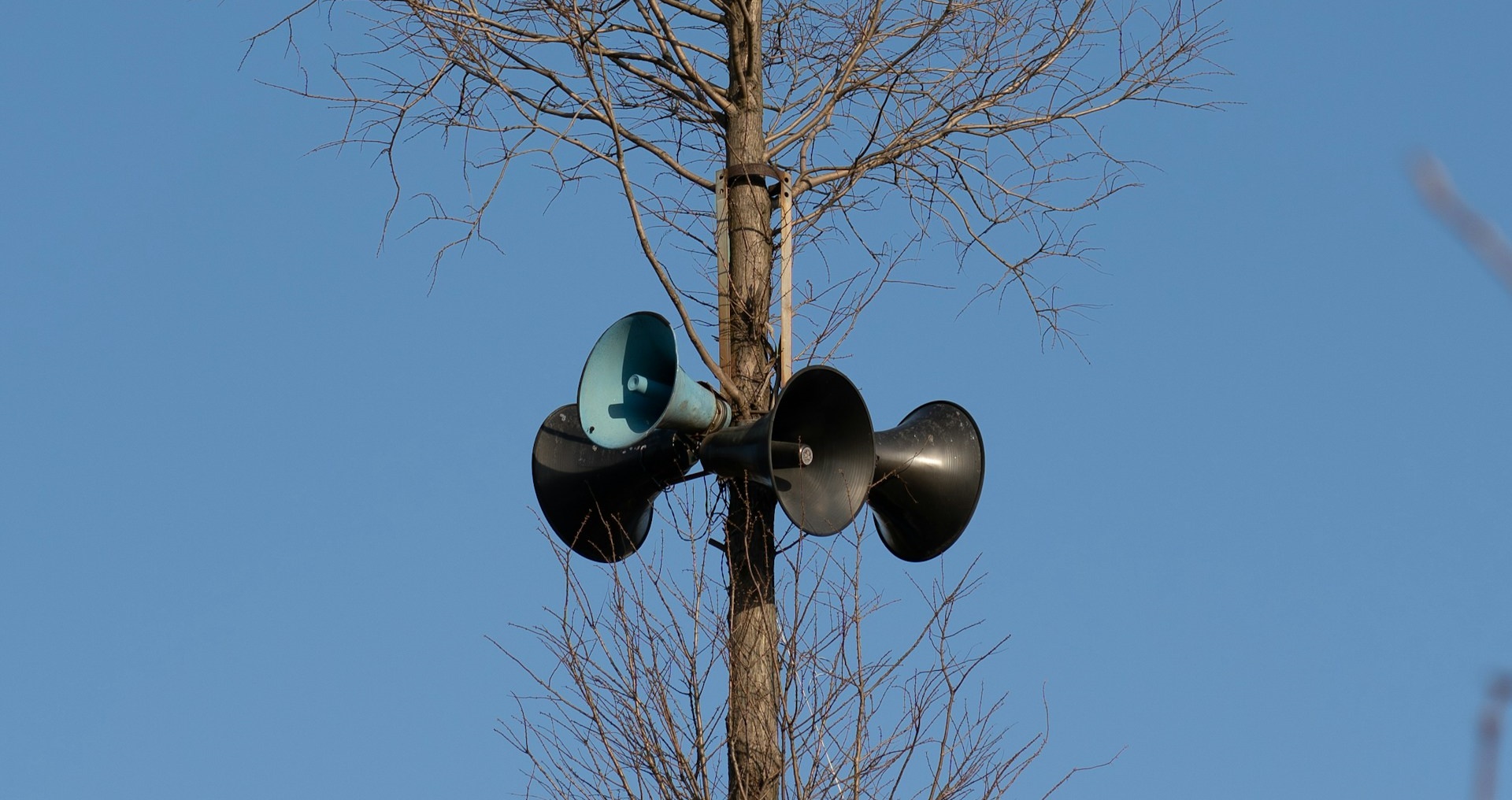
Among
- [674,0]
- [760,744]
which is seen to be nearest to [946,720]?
[760,744]

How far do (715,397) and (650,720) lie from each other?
Result: 836 mm

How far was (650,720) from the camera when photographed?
4488 mm

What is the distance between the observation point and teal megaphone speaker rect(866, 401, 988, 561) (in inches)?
185

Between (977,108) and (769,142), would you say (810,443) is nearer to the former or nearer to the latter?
(769,142)

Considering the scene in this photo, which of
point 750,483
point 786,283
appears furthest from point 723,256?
point 750,483

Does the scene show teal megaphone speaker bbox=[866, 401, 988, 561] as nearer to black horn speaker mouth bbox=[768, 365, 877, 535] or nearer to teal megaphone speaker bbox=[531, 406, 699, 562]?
black horn speaker mouth bbox=[768, 365, 877, 535]

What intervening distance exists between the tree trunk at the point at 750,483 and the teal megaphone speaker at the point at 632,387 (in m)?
0.28

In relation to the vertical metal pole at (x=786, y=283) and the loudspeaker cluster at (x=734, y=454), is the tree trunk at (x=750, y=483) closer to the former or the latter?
the vertical metal pole at (x=786, y=283)

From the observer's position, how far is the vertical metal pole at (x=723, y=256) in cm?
492

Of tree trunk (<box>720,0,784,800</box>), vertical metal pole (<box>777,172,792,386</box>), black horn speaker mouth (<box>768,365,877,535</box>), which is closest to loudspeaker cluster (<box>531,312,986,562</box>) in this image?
black horn speaker mouth (<box>768,365,877,535</box>)

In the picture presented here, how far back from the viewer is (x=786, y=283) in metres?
5.02

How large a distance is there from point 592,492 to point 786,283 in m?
0.82

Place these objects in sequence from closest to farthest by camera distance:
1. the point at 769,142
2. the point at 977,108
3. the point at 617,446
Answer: the point at 617,446 < the point at 769,142 < the point at 977,108

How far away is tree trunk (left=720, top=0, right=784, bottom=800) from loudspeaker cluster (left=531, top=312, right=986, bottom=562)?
0.17 metres
